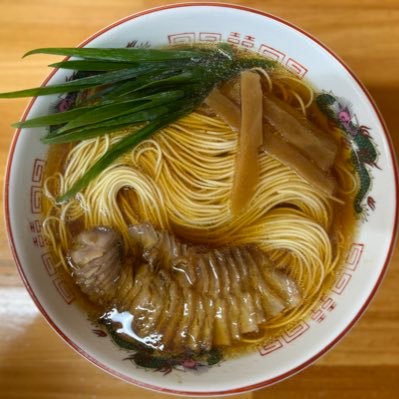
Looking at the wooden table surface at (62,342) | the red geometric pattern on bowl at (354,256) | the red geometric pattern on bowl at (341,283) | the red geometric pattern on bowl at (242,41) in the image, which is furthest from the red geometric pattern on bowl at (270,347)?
the red geometric pattern on bowl at (242,41)

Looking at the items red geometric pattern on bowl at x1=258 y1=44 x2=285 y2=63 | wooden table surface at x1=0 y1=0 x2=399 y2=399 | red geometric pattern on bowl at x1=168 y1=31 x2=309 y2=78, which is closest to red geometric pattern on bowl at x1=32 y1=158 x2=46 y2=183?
wooden table surface at x1=0 y1=0 x2=399 y2=399

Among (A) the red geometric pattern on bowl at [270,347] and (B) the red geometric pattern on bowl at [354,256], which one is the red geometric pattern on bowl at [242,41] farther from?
(A) the red geometric pattern on bowl at [270,347]

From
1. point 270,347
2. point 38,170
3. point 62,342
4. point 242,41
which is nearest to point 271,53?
point 242,41

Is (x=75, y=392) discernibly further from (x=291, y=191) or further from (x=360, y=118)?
(x=360, y=118)

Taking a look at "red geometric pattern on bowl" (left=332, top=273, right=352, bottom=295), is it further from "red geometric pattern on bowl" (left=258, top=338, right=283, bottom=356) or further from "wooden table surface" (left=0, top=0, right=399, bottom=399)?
"red geometric pattern on bowl" (left=258, top=338, right=283, bottom=356)

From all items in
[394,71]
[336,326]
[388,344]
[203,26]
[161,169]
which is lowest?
[388,344]

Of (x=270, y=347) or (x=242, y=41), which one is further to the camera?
(x=242, y=41)

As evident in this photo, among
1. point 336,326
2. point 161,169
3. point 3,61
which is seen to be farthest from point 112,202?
point 336,326

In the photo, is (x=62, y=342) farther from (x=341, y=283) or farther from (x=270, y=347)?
(x=341, y=283)
